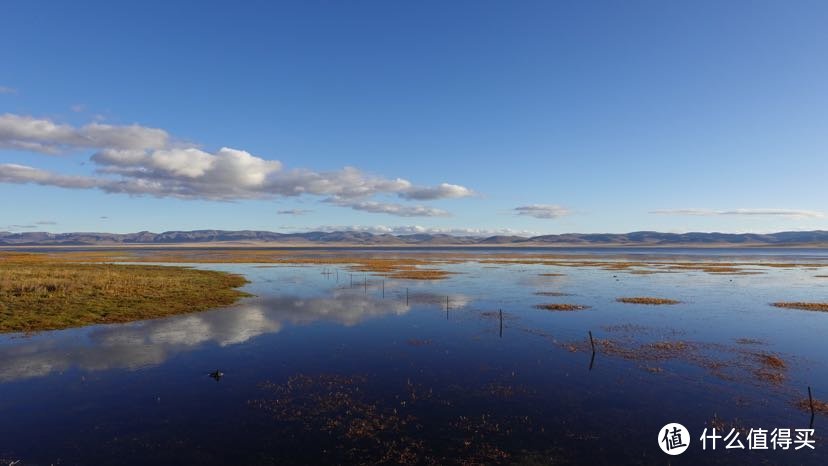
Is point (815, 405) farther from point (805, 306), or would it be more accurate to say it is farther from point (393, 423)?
point (805, 306)

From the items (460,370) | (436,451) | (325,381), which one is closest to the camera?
(436,451)

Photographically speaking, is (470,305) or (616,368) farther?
(470,305)

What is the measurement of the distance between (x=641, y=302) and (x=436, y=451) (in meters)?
38.4

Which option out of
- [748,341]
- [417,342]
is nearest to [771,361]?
[748,341]

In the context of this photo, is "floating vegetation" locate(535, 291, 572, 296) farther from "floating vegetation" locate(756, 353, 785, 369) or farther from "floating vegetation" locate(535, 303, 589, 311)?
"floating vegetation" locate(756, 353, 785, 369)

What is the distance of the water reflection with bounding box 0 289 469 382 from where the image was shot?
23.5m

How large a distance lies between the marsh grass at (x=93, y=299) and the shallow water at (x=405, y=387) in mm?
3570

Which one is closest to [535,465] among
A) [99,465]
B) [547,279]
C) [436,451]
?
[436,451]

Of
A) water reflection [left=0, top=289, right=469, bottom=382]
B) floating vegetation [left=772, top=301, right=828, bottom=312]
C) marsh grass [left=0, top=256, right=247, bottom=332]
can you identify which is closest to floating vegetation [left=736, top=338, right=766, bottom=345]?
floating vegetation [left=772, top=301, right=828, bottom=312]

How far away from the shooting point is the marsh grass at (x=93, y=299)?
109 feet

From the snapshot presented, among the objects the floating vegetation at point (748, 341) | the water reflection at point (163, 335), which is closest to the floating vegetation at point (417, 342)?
the water reflection at point (163, 335)

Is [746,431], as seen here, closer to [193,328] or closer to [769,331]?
[769,331]

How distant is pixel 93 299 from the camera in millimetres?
40406

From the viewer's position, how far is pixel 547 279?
6969 centimetres
